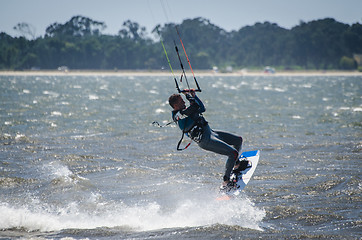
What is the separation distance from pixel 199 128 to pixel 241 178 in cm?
176

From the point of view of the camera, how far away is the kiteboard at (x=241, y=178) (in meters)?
10.1

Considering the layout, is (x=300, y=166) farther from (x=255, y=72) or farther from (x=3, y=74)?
(x=255, y=72)

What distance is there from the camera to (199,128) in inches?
385

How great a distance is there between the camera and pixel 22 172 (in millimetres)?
12703

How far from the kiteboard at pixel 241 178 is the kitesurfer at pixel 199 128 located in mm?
142

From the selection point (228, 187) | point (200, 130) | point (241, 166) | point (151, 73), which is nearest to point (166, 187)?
point (228, 187)

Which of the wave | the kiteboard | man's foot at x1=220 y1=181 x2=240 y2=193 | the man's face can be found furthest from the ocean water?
the man's face

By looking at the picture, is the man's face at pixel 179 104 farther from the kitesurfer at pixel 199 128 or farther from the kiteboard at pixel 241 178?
the kiteboard at pixel 241 178

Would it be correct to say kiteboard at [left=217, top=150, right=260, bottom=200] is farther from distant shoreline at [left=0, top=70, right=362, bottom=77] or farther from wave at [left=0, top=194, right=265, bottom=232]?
distant shoreline at [left=0, top=70, right=362, bottom=77]

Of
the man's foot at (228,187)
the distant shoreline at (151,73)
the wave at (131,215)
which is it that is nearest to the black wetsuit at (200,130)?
the man's foot at (228,187)

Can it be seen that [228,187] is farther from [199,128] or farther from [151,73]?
[151,73]

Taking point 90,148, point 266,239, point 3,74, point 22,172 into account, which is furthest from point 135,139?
point 3,74

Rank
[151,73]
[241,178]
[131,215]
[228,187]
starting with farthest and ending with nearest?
[151,73] < [241,178] < [228,187] < [131,215]

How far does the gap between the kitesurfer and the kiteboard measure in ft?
0.47
